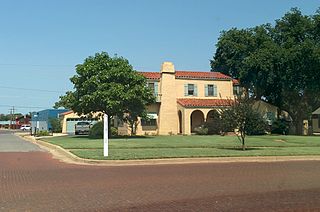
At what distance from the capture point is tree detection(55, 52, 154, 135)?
122ft

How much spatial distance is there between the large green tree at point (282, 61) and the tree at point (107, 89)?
15.8 m

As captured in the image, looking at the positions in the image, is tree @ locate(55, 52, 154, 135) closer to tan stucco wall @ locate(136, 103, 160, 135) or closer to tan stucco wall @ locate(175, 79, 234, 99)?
tan stucco wall @ locate(136, 103, 160, 135)

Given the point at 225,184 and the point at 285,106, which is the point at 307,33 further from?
the point at 225,184

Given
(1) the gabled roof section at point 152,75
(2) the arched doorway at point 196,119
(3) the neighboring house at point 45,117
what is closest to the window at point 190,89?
(2) the arched doorway at point 196,119

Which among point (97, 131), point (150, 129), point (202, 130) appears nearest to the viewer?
point (97, 131)

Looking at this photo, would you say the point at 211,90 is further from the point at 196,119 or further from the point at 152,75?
the point at 152,75

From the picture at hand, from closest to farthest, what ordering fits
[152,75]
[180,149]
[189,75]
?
[180,149] < [152,75] < [189,75]

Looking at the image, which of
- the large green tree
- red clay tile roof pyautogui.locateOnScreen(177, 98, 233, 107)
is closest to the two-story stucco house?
red clay tile roof pyautogui.locateOnScreen(177, 98, 233, 107)

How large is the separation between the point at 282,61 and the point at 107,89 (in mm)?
19666

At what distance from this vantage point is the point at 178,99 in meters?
50.5

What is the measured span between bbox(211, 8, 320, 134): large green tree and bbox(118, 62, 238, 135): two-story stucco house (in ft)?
13.8

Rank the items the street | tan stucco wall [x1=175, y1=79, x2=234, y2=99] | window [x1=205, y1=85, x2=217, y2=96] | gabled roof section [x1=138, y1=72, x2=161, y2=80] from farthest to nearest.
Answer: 1. window [x1=205, y1=85, x2=217, y2=96]
2. tan stucco wall [x1=175, y1=79, x2=234, y2=99]
3. gabled roof section [x1=138, y1=72, x2=161, y2=80]
4. the street

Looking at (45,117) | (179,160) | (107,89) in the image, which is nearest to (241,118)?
(179,160)

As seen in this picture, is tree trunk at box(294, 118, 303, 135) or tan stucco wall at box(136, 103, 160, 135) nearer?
tan stucco wall at box(136, 103, 160, 135)
